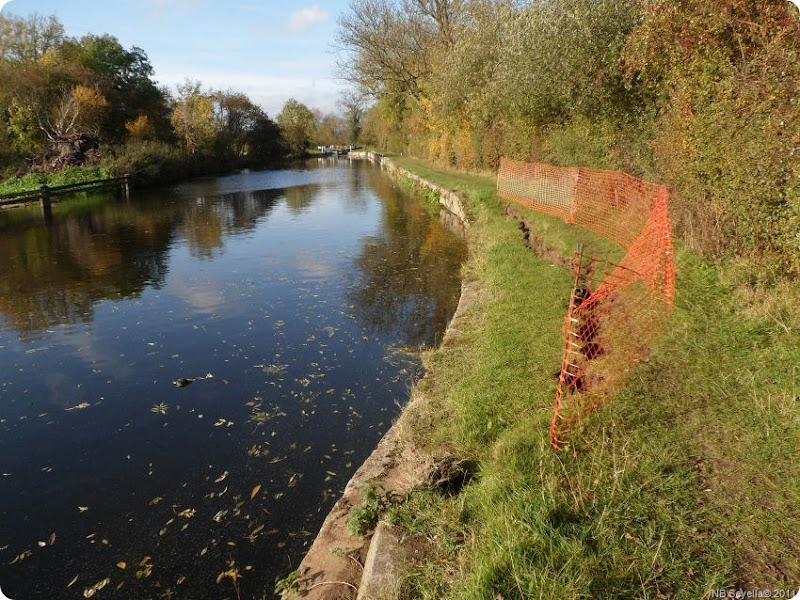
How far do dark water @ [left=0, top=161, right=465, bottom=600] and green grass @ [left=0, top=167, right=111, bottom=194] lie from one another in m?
17.6

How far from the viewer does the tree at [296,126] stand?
82.7 m

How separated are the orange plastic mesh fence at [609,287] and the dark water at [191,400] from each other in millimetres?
Result: 2183

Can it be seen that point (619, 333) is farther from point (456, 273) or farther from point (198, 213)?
point (198, 213)

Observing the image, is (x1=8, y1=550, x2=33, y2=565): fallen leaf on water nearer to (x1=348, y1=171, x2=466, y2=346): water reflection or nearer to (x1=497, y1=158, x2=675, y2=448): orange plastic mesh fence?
(x1=497, y1=158, x2=675, y2=448): orange plastic mesh fence

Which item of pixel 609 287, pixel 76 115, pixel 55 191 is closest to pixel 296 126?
pixel 76 115

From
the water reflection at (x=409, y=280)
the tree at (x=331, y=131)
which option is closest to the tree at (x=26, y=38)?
the water reflection at (x=409, y=280)

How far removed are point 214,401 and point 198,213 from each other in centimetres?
1843

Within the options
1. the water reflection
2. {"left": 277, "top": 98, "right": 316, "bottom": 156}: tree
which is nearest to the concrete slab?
the water reflection

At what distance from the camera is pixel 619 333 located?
229 inches

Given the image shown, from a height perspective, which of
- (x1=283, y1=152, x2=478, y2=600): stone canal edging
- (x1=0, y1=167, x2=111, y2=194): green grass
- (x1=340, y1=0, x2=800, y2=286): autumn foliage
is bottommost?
(x1=283, y1=152, x2=478, y2=600): stone canal edging

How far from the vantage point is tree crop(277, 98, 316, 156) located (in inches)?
3255

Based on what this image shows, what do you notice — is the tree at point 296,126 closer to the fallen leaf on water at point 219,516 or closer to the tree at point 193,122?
the tree at point 193,122

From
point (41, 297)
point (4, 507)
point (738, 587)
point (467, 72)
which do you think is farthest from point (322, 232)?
point (738, 587)

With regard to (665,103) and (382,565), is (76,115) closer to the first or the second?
(665,103)
